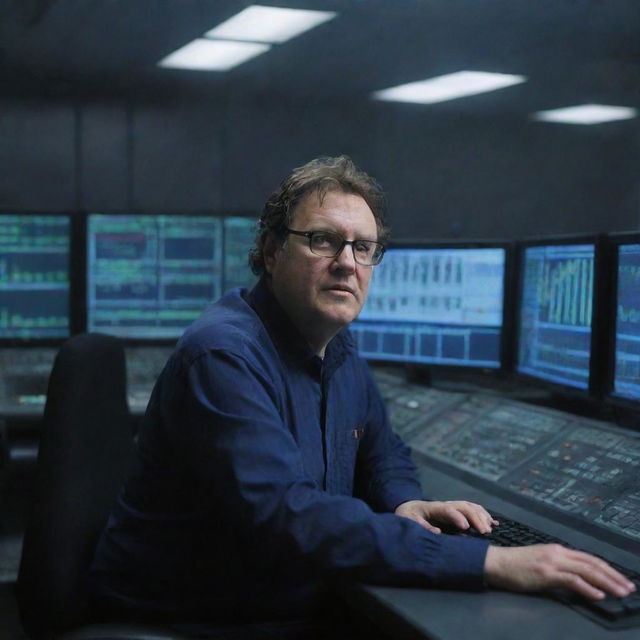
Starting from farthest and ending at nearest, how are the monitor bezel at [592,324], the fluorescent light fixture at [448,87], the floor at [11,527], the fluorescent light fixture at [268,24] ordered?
the fluorescent light fixture at [448,87], the fluorescent light fixture at [268,24], the floor at [11,527], the monitor bezel at [592,324]

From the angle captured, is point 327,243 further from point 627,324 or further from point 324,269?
point 627,324

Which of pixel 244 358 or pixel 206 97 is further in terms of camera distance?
pixel 206 97

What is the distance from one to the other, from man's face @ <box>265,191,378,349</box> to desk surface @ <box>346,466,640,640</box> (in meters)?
0.50

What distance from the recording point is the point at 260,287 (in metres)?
1.66

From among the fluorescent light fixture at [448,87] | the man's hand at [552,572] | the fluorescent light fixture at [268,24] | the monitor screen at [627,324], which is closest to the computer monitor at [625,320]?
the monitor screen at [627,324]

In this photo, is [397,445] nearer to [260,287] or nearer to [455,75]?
[260,287]

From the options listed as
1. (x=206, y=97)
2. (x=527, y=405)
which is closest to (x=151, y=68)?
(x=206, y=97)

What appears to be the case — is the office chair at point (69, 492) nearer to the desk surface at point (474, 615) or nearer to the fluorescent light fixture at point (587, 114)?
the desk surface at point (474, 615)

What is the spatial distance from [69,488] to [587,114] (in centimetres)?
324

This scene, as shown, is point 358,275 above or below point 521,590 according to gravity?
above

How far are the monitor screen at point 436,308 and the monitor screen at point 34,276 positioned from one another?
3.17 feet

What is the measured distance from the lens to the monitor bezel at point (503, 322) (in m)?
2.41

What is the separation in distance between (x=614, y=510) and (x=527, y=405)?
64 cm

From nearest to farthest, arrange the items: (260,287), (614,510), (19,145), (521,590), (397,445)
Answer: (521,590) < (614,510) < (260,287) < (397,445) < (19,145)
